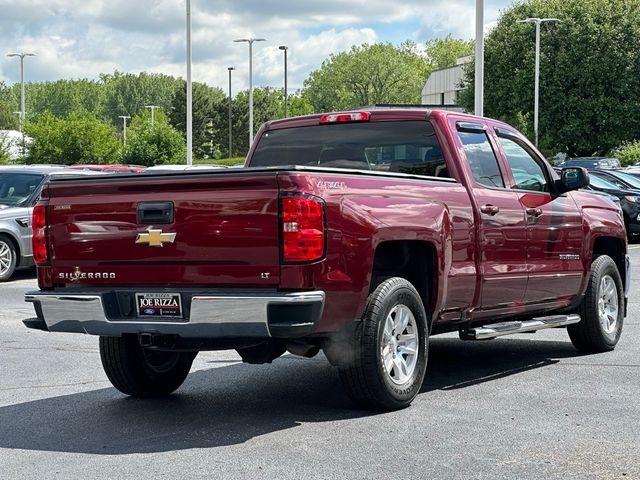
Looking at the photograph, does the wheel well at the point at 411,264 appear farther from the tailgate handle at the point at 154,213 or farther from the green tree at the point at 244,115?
the green tree at the point at 244,115

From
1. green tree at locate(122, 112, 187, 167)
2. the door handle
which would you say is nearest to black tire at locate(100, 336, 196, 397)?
the door handle

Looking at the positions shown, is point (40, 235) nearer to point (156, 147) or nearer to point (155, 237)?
point (155, 237)

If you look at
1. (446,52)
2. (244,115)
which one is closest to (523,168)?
(244,115)

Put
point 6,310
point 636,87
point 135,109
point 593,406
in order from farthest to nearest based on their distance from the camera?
point 135,109 < point 636,87 < point 6,310 < point 593,406

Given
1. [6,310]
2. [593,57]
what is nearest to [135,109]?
[593,57]

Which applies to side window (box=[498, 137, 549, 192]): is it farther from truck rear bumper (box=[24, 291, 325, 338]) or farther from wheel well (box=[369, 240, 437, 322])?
truck rear bumper (box=[24, 291, 325, 338])

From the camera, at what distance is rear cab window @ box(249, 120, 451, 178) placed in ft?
27.0

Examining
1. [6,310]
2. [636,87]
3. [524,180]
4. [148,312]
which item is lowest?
[6,310]

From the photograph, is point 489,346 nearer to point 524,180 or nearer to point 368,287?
point 524,180

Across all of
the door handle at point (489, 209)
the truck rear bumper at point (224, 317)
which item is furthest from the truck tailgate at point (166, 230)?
the door handle at point (489, 209)

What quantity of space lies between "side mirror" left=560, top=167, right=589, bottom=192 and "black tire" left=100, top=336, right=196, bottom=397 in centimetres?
332

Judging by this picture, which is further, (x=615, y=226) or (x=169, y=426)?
(x=615, y=226)

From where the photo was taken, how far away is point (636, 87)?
62.0 m

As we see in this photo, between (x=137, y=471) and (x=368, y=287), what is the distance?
6.06 feet
